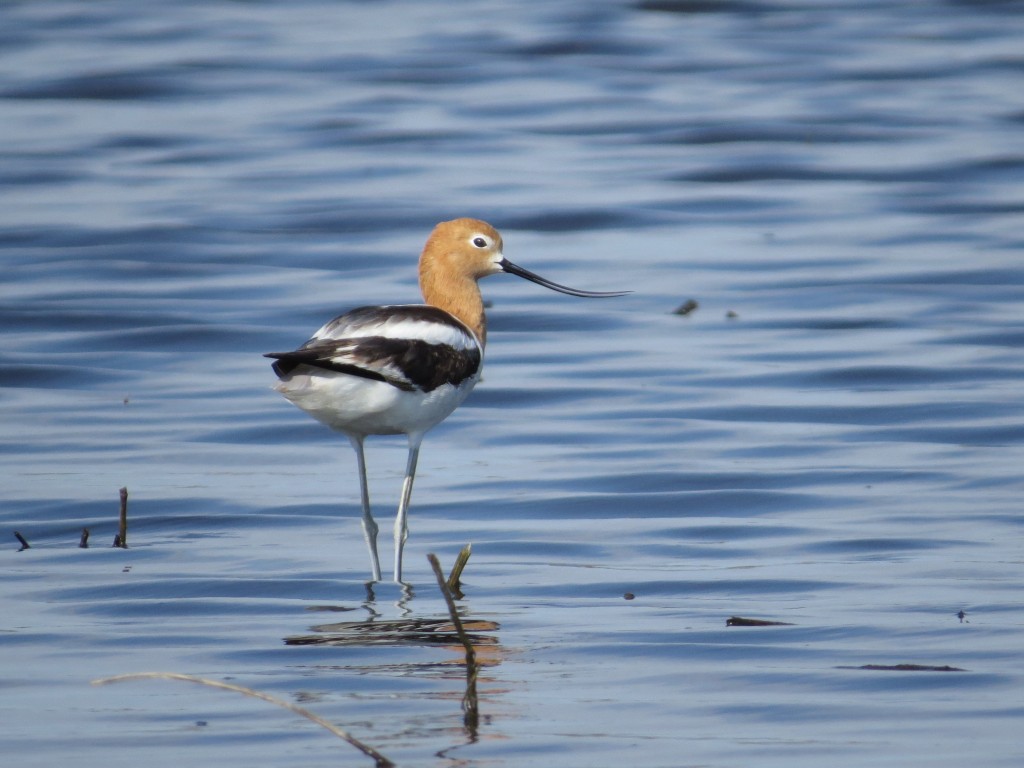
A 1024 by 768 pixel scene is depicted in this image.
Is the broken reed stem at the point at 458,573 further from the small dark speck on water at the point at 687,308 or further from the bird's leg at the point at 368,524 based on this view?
the small dark speck on water at the point at 687,308

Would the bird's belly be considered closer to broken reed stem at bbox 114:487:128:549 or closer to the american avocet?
the american avocet

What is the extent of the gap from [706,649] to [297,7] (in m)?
28.7

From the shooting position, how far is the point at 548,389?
1420cm

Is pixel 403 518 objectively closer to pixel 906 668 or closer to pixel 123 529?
pixel 123 529

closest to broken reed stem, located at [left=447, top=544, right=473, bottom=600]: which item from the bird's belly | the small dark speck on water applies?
the bird's belly

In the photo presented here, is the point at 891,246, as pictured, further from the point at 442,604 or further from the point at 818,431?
the point at 442,604

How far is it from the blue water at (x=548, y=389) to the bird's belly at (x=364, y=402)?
0.76 meters

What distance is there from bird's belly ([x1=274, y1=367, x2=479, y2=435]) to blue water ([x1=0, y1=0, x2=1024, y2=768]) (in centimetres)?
76

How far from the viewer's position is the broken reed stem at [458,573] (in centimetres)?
829

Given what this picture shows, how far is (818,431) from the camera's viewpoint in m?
12.7

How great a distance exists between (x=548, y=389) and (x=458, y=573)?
587 cm

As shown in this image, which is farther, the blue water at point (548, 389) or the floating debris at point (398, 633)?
the floating debris at point (398, 633)

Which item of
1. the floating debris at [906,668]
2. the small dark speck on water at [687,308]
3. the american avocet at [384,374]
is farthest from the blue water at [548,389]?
the american avocet at [384,374]

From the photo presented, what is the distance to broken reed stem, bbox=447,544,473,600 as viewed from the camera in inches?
326
